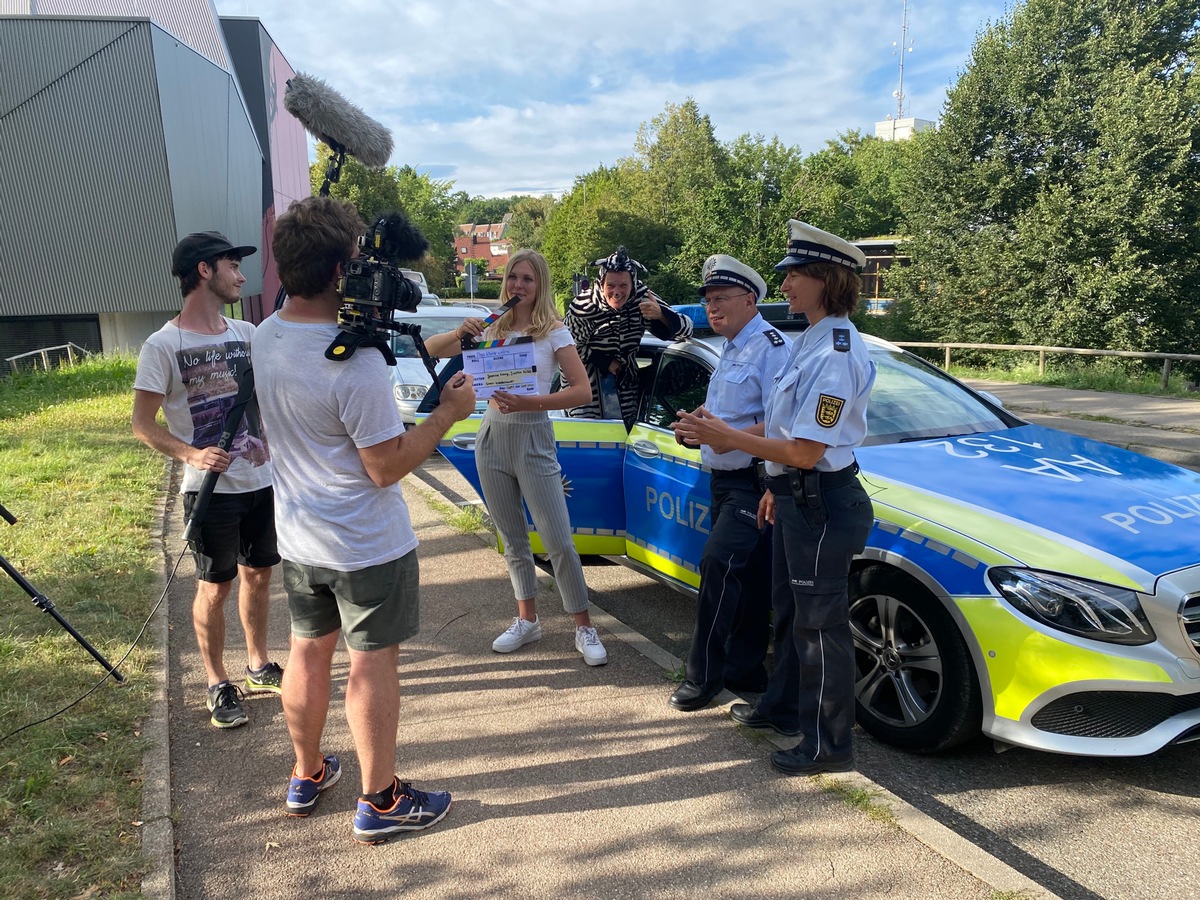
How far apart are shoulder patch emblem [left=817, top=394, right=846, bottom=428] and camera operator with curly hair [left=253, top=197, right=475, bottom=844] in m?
1.13

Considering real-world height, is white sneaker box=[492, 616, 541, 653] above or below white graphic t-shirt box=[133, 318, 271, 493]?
below

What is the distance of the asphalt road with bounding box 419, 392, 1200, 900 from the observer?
2.59 metres

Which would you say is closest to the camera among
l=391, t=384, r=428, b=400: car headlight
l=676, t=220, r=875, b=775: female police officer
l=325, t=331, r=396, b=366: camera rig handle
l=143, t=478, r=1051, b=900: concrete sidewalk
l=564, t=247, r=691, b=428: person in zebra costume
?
l=325, t=331, r=396, b=366: camera rig handle

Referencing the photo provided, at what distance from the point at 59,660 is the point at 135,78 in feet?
82.7

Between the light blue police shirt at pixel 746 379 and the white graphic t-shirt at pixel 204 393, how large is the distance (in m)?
1.87

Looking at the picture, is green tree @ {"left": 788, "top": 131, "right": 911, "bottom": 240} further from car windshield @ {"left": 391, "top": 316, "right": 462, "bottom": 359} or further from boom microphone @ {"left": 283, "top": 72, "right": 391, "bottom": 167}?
boom microphone @ {"left": 283, "top": 72, "right": 391, "bottom": 167}

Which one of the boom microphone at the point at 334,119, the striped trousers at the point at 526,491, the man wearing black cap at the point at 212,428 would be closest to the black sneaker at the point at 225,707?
the man wearing black cap at the point at 212,428

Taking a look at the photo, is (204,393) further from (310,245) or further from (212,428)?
(310,245)

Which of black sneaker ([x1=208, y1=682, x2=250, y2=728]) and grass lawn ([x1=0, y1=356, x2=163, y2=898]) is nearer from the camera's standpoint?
grass lawn ([x1=0, y1=356, x2=163, y2=898])

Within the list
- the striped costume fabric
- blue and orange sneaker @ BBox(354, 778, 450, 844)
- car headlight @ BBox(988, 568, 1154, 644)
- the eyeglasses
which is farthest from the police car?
blue and orange sneaker @ BBox(354, 778, 450, 844)

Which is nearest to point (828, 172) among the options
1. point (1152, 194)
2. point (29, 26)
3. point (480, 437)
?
point (1152, 194)

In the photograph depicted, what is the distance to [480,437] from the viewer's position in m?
4.09

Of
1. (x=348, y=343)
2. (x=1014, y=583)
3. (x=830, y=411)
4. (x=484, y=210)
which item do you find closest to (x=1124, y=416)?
(x=1014, y=583)

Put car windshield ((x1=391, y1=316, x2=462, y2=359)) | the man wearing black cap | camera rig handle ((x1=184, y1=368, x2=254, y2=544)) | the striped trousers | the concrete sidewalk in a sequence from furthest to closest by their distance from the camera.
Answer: car windshield ((x1=391, y1=316, x2=462, y2=359)) → the striped trousers → the man wearing black cap → camera rig handle ((x1=184, y1=368, x2=254, y2=544)) → the concrete sidewalk
